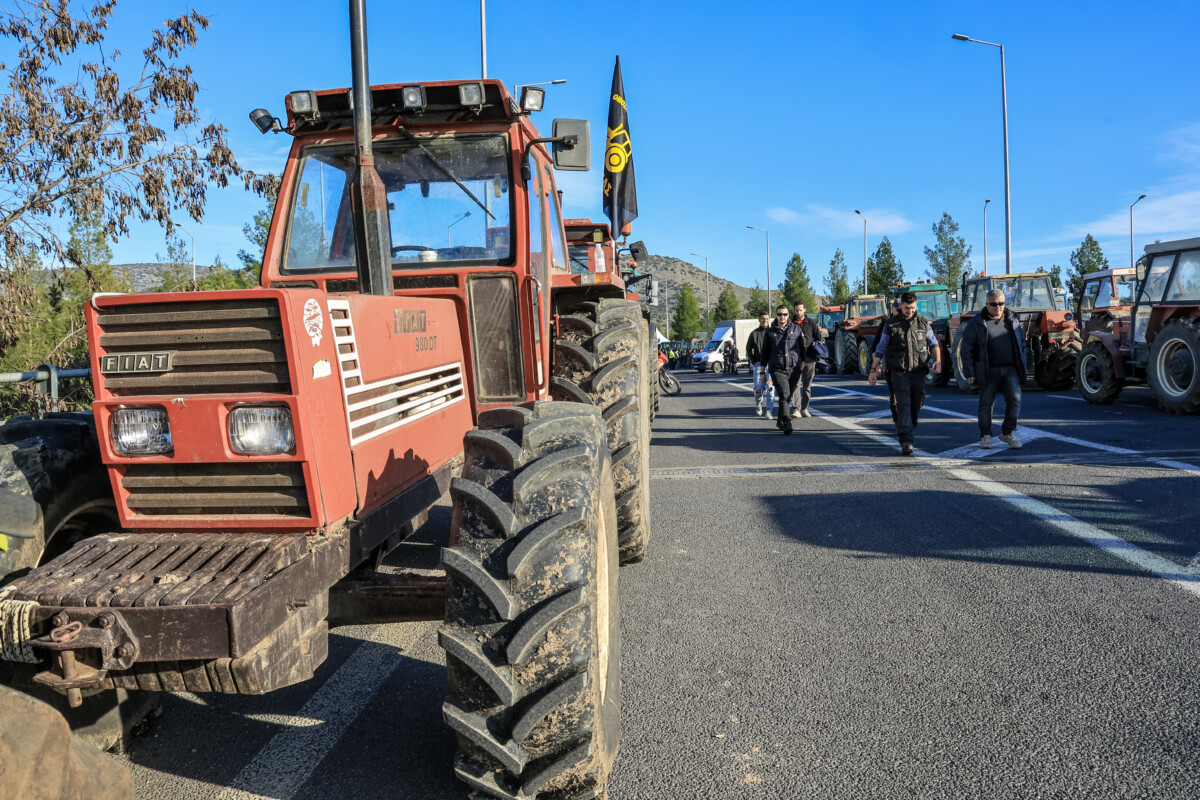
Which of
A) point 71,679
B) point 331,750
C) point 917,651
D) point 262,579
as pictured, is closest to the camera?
point 71,679

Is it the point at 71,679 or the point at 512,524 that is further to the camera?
the point at 512,524

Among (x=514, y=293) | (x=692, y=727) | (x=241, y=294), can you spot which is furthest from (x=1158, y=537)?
(x=241, y=294)

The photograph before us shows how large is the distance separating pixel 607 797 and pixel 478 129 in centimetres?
304

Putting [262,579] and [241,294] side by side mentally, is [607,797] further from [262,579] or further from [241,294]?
[241,294]

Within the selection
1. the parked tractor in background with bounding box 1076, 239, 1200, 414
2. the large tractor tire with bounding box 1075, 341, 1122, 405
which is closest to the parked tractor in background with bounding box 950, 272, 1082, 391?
the large tractor tire with bounding box 1075, 341, 1122, 405

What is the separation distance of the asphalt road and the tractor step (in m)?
0.75

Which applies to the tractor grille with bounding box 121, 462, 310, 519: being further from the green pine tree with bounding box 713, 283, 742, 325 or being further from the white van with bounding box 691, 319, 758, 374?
→ the green pine tree with bounding box 713, 283, 742, 325

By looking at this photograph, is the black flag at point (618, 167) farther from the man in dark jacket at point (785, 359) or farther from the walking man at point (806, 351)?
the walking man at point (806, 351)

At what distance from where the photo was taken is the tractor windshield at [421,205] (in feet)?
13.6

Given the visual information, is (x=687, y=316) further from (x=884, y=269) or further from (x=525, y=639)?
(x=525, y=639)

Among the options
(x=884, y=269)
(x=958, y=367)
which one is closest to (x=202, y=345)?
(x=958, y=367)

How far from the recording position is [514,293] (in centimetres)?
411

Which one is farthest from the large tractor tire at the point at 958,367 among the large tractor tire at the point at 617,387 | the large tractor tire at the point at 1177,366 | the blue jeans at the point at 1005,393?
the large tractor tire at the point at 617,387

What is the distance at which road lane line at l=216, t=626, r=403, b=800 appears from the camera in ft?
9.42
